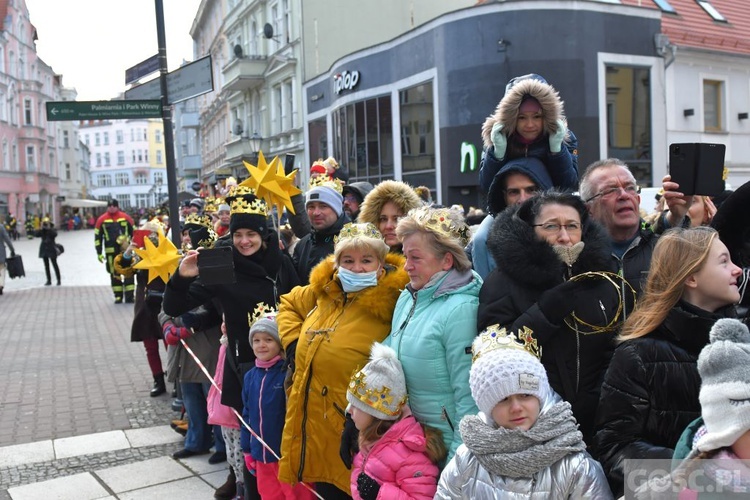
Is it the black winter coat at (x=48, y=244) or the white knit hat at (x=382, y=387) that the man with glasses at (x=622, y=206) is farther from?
the black winter coat at (x=48, y=244)

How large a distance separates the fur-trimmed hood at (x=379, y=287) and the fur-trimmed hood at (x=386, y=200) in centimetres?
71

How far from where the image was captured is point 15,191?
61.4 meters

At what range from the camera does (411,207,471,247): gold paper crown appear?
10.9 ft

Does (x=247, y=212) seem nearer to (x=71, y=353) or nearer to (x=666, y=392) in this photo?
(x=666, y=392)

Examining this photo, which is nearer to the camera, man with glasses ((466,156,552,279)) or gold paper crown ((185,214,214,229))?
man with glasses ((466,156,552,279))

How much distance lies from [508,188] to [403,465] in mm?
1537

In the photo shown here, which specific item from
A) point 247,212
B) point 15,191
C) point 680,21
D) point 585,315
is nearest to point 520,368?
point 585,315

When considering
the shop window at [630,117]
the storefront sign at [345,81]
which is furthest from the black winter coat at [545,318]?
the storefront sign at [345,81]

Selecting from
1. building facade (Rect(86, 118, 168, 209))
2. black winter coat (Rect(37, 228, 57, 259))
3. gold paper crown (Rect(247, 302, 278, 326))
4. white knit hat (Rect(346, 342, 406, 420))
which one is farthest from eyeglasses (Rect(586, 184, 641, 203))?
building facade (Rect(86, 118, 168, 209))

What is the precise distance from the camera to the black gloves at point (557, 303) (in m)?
2.79

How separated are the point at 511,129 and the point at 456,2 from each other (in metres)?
27.0

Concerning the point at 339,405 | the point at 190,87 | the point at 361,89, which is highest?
the point at 361,89

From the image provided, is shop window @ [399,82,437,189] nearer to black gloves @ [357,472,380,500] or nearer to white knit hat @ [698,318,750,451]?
black gloves @ [357,472,380,500]

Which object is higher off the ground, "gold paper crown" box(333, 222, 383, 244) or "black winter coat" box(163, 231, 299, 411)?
"gold paper crown" box(333, 222, 383, 244)
